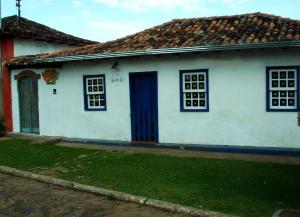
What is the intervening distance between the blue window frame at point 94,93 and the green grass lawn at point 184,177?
2.29 m

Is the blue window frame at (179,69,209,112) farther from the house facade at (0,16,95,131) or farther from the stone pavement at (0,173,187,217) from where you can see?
the house facade at (0,16,95,131)

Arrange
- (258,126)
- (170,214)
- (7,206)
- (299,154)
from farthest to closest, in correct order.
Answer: (258,126)
(299,154)
(7,206)
(170,214)

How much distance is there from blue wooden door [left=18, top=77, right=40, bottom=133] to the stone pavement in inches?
303

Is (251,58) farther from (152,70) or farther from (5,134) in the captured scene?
(5,134)

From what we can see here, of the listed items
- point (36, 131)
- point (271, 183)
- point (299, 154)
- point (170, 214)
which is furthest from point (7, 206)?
point (36, 131)

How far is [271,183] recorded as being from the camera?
7.59 m

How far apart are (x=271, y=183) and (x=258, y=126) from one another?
3.74 m

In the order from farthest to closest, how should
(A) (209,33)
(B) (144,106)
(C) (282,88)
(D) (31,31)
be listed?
(D) (31,31), (B) (144,106), (A) (209,33), (C) (282,88)

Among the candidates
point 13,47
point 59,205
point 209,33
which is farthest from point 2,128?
point 59,205

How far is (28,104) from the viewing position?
15.7 meters

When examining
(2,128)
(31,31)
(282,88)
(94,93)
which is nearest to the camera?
(282,88)

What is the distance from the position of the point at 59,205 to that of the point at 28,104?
9704mm

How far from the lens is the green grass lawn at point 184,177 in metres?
6.46

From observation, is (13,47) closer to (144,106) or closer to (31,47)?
(31,47)
